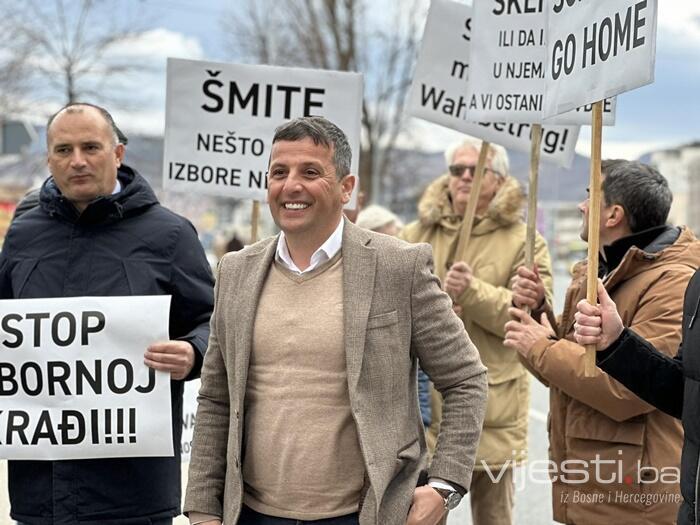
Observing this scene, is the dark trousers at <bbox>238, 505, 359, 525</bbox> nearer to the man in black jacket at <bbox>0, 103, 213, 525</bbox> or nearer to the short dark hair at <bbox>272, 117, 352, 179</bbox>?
the man in black jacket at <bbox>0, 103, 213, 525</bbox>

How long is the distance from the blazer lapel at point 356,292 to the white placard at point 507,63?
2.02 meters

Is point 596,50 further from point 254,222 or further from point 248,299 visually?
point 254,222

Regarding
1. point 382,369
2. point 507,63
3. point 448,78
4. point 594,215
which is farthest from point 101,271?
point 448,78

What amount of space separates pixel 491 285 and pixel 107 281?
2.21 m

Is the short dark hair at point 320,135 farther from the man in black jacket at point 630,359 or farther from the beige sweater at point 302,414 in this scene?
the man in black jacket at point 630,359

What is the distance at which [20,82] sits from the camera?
76.1ft

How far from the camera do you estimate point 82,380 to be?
3.97 m

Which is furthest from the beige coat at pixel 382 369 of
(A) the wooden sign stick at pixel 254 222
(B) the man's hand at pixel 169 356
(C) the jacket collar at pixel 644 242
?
(A) the wooden sign stick at pixel 254 222

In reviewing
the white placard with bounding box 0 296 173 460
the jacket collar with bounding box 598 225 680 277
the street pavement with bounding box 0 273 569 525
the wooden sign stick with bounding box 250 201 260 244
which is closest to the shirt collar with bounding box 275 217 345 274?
the white placard with bounding box 0 296 173 460

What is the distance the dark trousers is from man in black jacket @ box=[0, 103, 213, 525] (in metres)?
0.78

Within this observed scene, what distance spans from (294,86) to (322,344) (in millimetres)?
Answer: 2668

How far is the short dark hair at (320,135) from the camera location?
3.29 m

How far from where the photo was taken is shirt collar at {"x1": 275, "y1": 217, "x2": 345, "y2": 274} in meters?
3.32

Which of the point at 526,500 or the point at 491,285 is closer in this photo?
the point at 491,285
